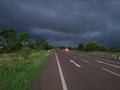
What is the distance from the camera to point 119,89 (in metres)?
8.70

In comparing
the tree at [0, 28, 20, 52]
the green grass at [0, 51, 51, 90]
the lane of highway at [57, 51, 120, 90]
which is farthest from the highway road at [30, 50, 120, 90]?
the tree at [0, 28, 20, 52]

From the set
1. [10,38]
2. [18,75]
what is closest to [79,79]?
[18,75]

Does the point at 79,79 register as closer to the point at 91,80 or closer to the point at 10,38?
the point at 91,80

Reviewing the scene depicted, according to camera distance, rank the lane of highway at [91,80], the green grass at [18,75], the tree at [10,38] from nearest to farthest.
Answer: the lane of highway at [91,80]
the green grass at [18,75]
the tree at [10,38]

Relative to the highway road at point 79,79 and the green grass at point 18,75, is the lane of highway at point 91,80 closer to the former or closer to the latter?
the highway road at point 79,79

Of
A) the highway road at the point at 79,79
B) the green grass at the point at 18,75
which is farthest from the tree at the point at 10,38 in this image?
the highway road at the point at 79,79

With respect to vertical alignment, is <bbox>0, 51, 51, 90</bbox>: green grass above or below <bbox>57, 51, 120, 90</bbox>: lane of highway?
below

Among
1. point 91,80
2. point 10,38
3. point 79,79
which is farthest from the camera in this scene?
point 10,38

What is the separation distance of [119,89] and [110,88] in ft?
1.30

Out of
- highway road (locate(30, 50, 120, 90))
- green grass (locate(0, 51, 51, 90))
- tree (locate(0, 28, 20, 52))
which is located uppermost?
tree (locate(0, 28, 20, 52))

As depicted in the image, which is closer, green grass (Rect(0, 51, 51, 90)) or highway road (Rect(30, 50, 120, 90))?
highway road (Rect(30, 50, 120, 90))

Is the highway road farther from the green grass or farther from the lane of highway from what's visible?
the green grass

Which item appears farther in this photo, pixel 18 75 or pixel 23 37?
pixel 23 37

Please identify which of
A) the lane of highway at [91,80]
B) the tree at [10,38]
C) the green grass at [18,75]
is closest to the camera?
the lane of highway at [91,80]
